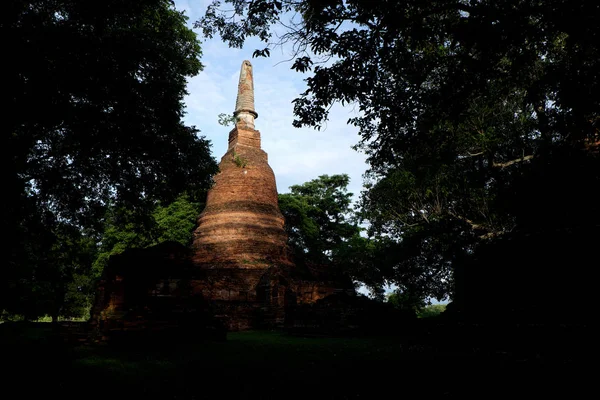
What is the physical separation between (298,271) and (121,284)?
7901 mm

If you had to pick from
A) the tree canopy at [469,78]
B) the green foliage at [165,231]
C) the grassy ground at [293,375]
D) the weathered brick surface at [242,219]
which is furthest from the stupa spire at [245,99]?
the grassy ground at [293,375]

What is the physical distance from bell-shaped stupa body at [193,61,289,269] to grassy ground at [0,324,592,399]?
1083 centimetres

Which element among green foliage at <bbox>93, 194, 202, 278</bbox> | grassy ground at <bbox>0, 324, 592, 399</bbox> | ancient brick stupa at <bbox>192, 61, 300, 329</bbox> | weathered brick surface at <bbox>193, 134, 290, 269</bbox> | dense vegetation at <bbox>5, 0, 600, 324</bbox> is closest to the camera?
grassy ground at <bbox>0, 324, 592, 399</bbox>

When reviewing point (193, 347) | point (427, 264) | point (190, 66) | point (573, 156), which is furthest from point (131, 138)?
point (427, 264)

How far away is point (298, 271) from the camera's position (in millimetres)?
17328

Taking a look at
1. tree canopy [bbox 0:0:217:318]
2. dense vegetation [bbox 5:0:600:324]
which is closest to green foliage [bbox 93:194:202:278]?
dense vegetation [bbox 5:0:600:324]

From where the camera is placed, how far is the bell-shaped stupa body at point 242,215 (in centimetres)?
1677

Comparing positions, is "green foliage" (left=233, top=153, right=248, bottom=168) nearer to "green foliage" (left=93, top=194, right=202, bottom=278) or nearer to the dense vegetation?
"green foliage" (left=93, top=194, right=202, bottom=278)

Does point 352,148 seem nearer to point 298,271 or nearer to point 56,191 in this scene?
point 298,271

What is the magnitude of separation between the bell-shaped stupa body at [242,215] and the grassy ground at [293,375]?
35.5 feet

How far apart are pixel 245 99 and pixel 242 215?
8297mm

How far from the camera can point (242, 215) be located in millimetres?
17938

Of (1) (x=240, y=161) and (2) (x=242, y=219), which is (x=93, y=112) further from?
(1) (x=240, y=161)

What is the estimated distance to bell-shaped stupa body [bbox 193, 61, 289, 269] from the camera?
55.0ft
